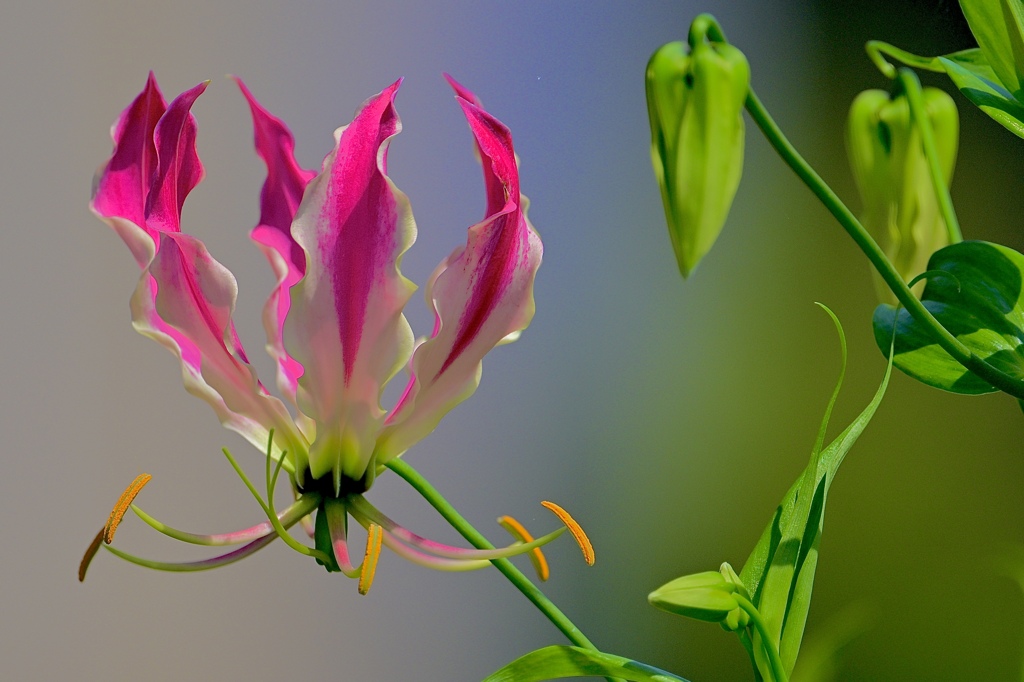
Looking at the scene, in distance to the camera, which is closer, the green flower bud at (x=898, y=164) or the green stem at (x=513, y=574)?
the green stem at (x=513, y=574)

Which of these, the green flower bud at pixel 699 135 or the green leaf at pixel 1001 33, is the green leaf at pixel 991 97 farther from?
the green flower bud at pixel 699 135

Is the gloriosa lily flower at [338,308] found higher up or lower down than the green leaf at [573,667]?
higher up

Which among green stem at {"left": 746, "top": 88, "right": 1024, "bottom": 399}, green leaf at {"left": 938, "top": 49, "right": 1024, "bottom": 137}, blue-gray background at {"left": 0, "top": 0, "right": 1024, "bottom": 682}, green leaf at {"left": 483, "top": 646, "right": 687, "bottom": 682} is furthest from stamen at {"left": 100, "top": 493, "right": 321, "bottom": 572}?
blue-gray background at {"left": 0, "top": 0, "right": 1024, "bottom": 682}

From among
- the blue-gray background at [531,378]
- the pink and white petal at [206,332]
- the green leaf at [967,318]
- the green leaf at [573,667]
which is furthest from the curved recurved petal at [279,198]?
the blue-gray background at [531,378]

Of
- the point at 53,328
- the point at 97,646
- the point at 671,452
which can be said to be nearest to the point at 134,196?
the point at 53,328

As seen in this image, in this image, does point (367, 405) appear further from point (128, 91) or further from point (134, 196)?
point (128, 91)

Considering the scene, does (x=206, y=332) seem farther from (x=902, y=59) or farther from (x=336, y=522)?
(x=902, y=59)

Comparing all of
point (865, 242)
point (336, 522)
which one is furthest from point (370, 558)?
point (865, 242)
